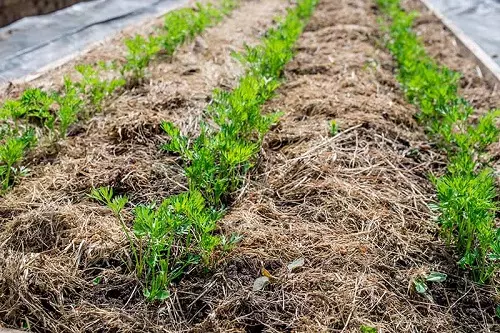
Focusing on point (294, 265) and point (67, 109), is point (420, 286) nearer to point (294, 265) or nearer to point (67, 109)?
point (294, 265)

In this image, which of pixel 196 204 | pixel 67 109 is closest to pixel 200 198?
pixel 196 204

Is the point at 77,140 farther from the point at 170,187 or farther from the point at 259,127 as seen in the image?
the point at 259,127

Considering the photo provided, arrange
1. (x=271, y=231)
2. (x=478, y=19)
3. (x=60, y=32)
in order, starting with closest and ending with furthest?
(x=271, y=231) → (x=60, y=32) → (x=478, y=19)

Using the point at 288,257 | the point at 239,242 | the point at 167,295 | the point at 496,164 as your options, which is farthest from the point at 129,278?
the point at 496,164

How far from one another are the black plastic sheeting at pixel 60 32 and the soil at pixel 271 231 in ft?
4.44

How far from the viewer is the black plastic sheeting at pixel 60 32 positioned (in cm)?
437

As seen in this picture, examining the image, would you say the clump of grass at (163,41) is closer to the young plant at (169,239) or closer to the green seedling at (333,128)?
the green seedling at (333,128)

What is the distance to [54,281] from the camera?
2.00 metres

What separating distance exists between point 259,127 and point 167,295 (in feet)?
3.98

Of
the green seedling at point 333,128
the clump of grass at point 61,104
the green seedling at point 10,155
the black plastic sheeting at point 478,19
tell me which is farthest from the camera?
the black plastic sheeting at point 478,19

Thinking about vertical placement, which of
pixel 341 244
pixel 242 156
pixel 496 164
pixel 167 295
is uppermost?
pixel 242 156

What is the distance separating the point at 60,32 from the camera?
5.23 metres

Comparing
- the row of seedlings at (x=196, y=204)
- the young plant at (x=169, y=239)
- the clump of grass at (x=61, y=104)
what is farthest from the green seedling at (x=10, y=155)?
the young plant at (x=169, y=239)

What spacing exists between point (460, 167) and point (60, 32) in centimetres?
434
